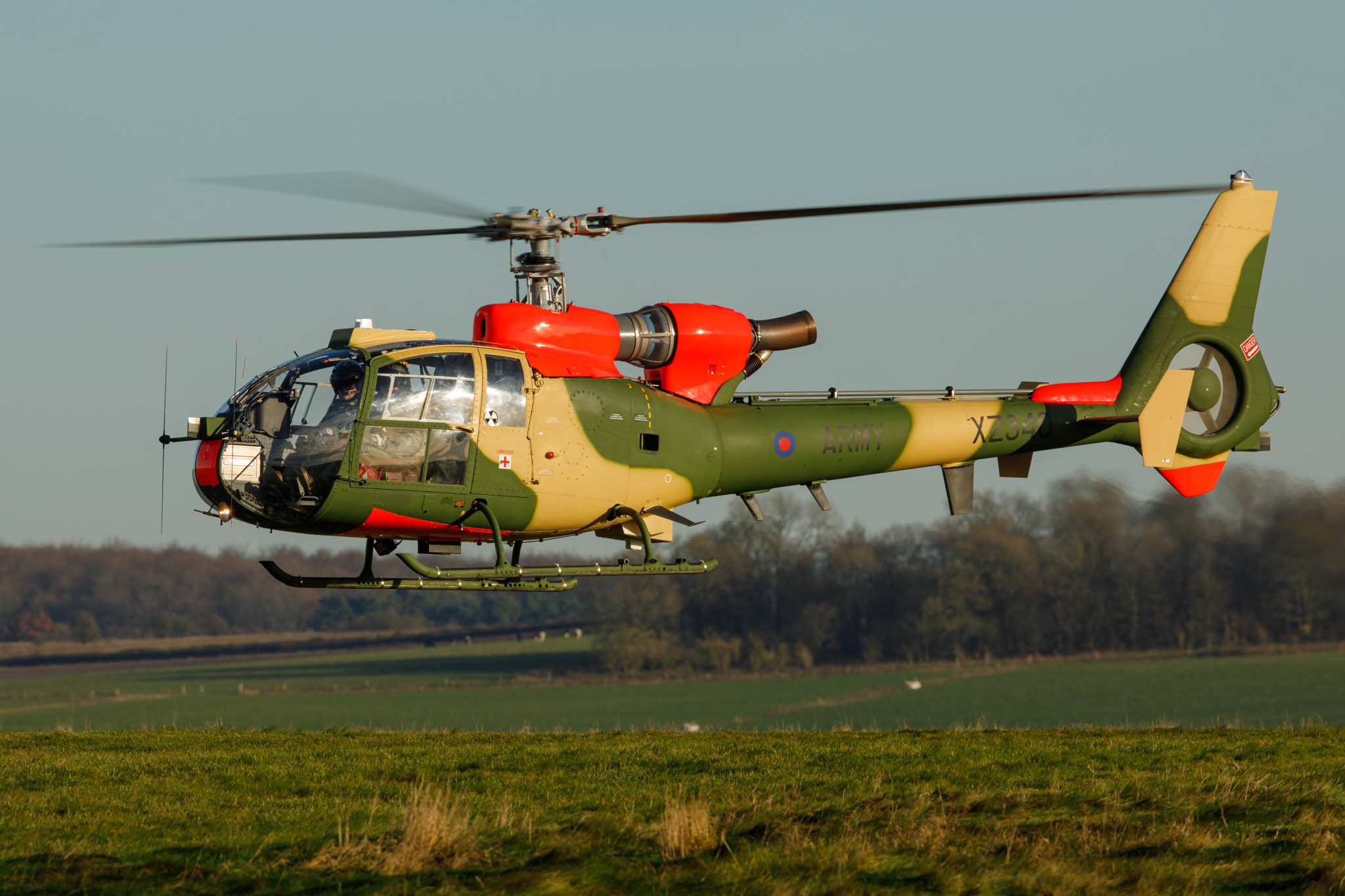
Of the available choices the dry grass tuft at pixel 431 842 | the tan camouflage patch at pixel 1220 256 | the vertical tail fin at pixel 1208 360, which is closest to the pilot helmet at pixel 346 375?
the dry grass tuft at pixel 431 842

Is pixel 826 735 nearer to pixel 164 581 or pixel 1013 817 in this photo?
pixel 1013 817

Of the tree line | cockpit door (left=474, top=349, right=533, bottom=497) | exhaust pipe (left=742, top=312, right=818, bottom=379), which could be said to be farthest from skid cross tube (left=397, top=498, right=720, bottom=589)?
the tree line

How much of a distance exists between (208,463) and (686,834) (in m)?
7.53

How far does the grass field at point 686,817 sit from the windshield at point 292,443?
9.94 feet

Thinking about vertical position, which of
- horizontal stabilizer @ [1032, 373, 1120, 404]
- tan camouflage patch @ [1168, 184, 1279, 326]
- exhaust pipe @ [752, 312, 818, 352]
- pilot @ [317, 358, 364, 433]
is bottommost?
pilot @ [317, 358, 364, 433]

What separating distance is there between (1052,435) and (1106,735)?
4.49 meters

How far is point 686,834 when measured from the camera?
10.7m

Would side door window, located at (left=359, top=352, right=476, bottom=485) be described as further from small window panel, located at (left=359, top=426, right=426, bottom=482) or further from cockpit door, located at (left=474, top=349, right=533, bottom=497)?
cockpit door, located at (left=474, top=349, right=533, bottom=497)

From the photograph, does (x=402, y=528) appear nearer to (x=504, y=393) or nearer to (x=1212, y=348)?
(x=504, y=393)

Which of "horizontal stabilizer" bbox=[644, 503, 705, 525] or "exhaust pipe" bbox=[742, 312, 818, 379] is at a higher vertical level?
"exhaust pipe" bbox=[742, 312, 818, 379]

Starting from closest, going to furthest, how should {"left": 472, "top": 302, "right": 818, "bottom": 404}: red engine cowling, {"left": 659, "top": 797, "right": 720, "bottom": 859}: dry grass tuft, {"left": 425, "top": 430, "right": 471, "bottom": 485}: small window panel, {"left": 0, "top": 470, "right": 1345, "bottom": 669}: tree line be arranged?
{"left": 659, "top": 797, "right": 720, "bottom": 859}: dry grass tuft < {"left": 425, "top": 430, "right": 471, "bottom": 485}: small window panel < {"left": 472, "top": 302, "right": 818, "bottom": 404}: red engine cowling < {"left": 0, "top": 470, "right": 1345, "bottom": 669}: tree line

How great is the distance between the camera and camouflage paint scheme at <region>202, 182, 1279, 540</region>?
1603cm

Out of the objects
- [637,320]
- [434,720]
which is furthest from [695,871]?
[434,720]

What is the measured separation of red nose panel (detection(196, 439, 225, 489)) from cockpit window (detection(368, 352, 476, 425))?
67.9 inches
